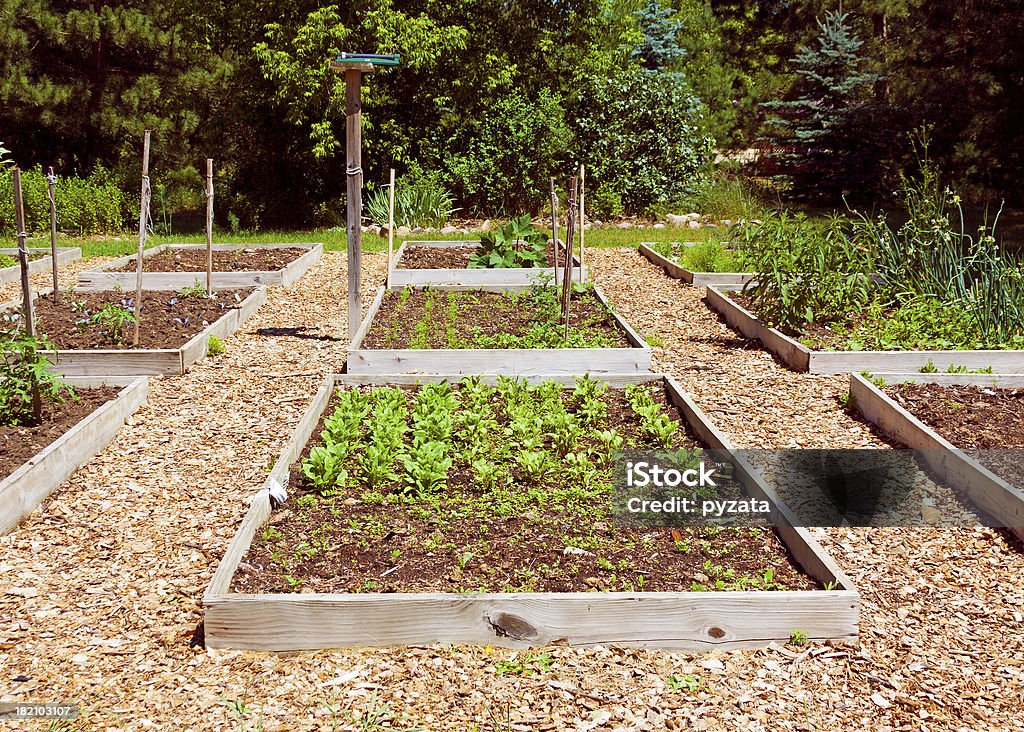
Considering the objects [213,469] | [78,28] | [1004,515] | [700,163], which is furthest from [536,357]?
[78,28]

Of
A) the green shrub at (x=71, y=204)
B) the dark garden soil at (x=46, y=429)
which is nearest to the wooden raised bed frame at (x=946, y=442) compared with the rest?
the dark garden soil at (x=46, y=429)

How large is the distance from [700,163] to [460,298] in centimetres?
900

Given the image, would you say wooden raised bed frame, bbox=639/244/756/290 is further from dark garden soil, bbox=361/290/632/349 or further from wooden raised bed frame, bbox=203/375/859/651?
wooden raised bed frame, bbox=203/375/859/651

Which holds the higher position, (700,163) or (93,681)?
(700,163)

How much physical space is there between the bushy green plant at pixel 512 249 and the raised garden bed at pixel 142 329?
2260mm

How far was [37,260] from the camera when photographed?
11008 millimetres

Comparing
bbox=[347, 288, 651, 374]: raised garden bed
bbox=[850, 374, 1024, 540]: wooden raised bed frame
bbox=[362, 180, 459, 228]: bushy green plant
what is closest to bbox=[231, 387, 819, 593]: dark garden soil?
bbox=[850, 374, 1024, 540]: wooden raised bed frame

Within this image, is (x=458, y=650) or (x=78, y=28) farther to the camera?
(x=78, y=28)

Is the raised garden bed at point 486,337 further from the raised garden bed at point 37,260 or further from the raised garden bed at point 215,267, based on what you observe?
the raised garden bed at point 37,260

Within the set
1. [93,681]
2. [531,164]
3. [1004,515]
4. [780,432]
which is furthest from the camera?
[531,164]

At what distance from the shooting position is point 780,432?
5102 millimetres

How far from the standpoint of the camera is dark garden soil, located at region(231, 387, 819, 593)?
10.7ft

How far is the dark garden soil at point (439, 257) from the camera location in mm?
9859

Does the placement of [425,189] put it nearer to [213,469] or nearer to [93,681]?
[213,469]
